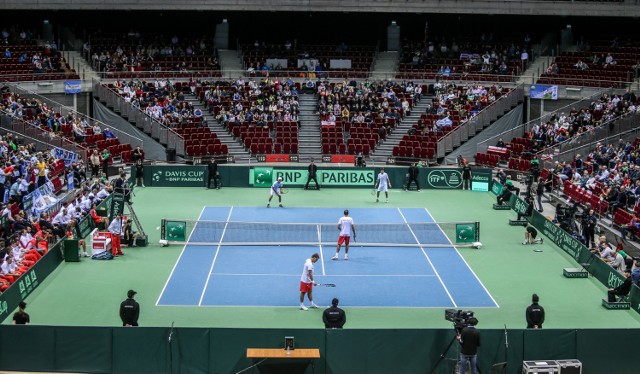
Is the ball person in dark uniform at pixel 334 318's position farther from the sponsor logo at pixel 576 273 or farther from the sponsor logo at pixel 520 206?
the sponsor logo at pixel 520 206

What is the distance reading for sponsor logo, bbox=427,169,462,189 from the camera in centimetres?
4803

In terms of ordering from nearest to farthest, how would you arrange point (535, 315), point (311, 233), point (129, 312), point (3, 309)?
point (129, 312), point (535, 315), point (3, 309), point (311, 233)

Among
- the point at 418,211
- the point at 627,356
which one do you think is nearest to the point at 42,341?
the point at 627,356

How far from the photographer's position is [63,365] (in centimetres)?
2192

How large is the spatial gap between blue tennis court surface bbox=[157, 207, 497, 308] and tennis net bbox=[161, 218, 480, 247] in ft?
0.13

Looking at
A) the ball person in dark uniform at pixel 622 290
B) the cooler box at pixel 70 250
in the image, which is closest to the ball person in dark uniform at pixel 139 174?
the cooler box at pixel 70 250

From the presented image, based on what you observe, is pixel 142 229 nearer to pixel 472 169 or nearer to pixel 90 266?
pixel 90 266

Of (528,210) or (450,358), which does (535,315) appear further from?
(528,210)

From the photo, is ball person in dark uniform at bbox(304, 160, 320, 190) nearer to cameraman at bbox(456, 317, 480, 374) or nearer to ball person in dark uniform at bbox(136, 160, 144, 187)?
ball person in dark uniform at bbox(136, 160, 144, 187)

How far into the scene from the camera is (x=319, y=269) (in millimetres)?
31422

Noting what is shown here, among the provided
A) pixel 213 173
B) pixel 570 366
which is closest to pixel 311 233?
pixel 213 173

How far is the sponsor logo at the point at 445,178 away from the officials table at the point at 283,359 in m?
27.6

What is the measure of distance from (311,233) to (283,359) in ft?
51.2

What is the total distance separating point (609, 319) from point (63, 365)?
1460cm
